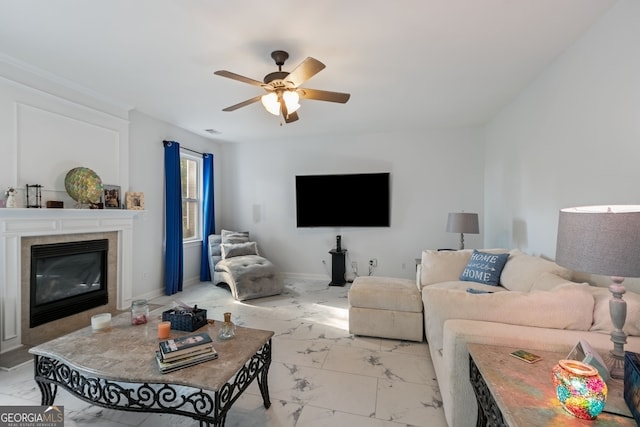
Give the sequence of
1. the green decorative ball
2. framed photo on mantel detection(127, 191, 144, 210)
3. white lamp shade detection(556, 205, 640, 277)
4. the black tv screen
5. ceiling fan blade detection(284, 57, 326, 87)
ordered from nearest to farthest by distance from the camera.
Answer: white lamp shade detection(556, 205, 640, 277)
ceiling fan blade detection(284, 57, 326, 87)
the green decorative ball
framed photo on mantel detection(127, 191, 144, 210)
the black tv screen

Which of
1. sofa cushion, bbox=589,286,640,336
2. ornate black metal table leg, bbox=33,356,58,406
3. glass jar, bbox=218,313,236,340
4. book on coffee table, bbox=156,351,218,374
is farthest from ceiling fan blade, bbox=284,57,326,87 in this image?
ornate black metal table leg, bbox=33,356,58,406

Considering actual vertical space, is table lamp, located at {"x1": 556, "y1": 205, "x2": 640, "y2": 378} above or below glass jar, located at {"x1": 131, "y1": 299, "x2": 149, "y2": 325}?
above

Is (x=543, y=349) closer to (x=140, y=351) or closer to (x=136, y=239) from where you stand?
(x=140, y=351)

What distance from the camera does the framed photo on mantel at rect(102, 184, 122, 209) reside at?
11.1 feet

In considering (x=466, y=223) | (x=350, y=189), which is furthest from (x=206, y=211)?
(x=466, y=223)

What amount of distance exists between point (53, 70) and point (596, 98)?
4.66m

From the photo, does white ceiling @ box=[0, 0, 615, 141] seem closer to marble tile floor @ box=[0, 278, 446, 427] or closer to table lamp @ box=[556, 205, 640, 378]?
table lamp @ box=[556, 205, 640, 378]

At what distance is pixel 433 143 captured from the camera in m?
4.77

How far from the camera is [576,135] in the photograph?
232 cm

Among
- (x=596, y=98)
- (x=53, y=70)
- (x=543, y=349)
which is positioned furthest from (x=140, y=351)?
(x=596, y=98)

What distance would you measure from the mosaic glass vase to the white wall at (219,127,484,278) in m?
4.03

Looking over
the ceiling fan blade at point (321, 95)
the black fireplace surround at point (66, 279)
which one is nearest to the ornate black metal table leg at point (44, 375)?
the black fireplace surround at point (66, 279)

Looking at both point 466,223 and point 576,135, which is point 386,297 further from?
point 576,135

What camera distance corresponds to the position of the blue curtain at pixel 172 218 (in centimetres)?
426
